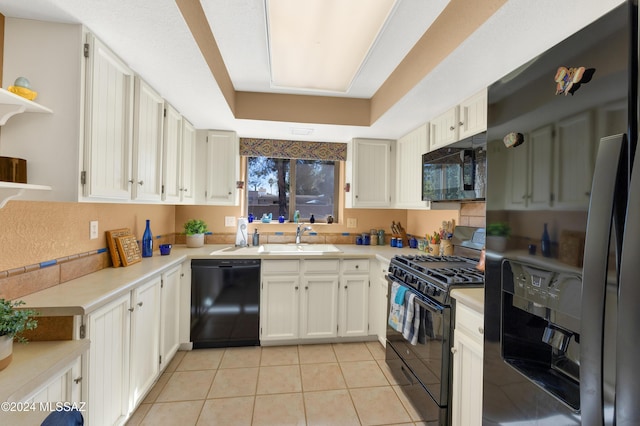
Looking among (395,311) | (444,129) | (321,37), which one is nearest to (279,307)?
(395,311)

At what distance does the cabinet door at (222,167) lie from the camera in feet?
10.0

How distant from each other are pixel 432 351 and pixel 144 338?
187 cm

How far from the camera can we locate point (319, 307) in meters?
2.80

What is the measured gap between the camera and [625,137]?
23.9 inches

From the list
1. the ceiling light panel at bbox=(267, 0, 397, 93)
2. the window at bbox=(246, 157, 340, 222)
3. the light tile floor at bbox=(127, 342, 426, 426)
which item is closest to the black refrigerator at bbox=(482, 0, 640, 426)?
the ceiling light panel at bbox=(267, 0, 397, 93)

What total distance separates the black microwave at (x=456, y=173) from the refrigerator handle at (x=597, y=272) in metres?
1.16

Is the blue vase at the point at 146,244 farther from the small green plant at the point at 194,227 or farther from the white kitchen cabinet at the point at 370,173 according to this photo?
the white kitchen cabinet at the point at 370,173

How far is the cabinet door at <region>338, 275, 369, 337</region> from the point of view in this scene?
2832mm

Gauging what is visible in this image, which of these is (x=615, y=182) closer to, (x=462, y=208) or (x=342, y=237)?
(x=462, y=208)

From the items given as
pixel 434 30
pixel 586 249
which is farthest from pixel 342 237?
pixel 586 249

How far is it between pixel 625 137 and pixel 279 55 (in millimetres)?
2006

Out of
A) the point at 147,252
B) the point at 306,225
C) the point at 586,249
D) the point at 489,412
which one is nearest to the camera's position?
the point at 586,249

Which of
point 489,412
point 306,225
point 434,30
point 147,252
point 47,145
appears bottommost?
point 489,412

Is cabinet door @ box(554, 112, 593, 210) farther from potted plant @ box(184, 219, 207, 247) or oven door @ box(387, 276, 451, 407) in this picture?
potted plant @ box(184, 219, 207, 247)
